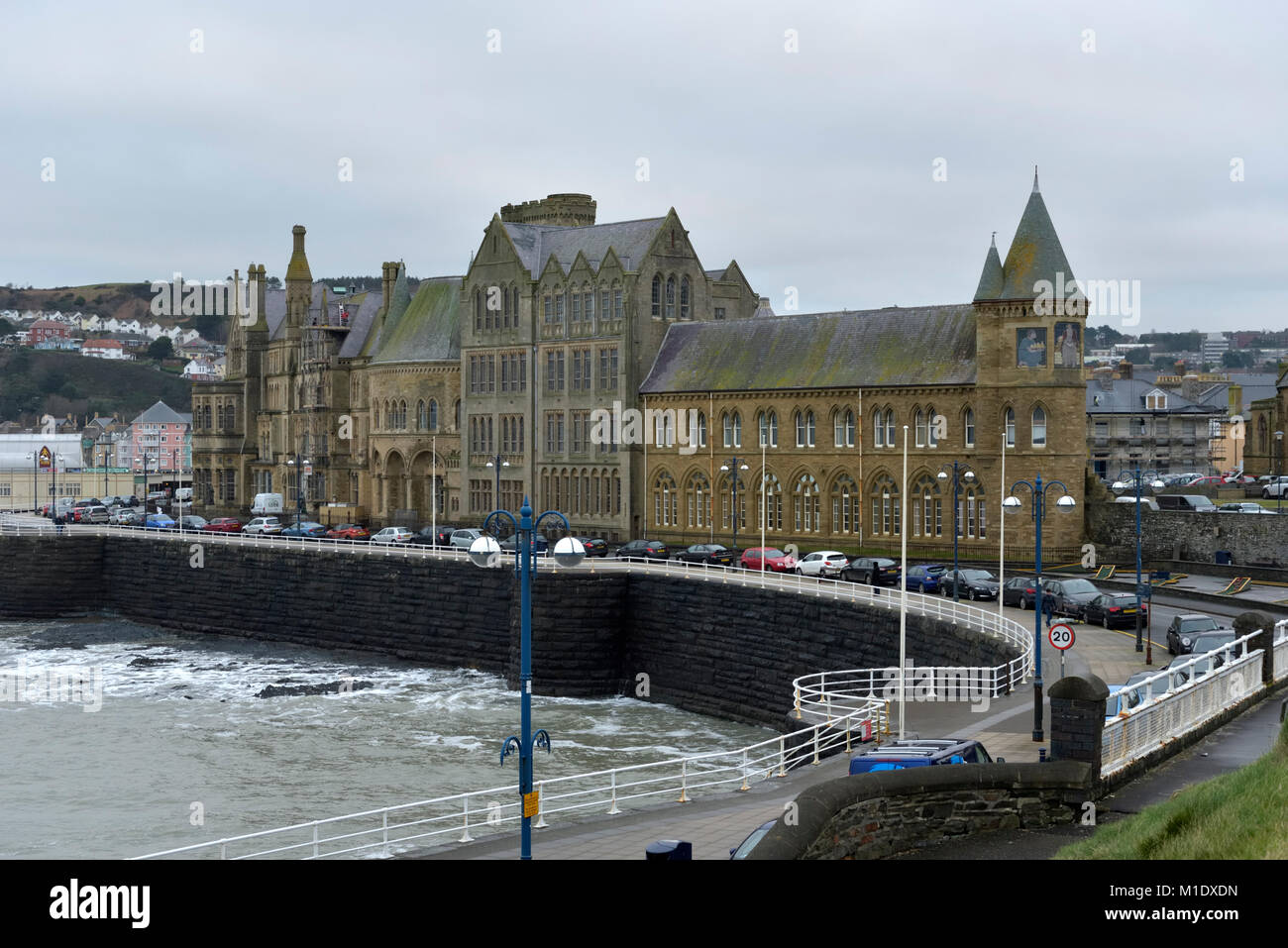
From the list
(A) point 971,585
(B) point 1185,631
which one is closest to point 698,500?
(A) point 971,585

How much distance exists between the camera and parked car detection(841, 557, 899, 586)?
59594mm

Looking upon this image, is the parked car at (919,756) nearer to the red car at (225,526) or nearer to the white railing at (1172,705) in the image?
the white railing at (1172,705)

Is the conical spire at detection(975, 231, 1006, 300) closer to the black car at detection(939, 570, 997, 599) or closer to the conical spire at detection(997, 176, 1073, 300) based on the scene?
the conical spire at detection(997, 176, 1073, 300)

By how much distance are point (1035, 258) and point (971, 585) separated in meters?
17.5

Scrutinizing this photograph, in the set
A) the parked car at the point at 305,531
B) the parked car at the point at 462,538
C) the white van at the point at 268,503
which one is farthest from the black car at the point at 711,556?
the white van at the point at 268,503

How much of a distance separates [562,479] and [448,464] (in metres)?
9.77

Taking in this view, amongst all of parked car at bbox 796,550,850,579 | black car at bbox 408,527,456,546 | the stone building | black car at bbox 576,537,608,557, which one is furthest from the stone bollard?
black car at bbox 408,527,456,546

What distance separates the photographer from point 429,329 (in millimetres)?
95188

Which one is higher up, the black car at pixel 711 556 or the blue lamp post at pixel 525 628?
the blue lamp post at pixel 525 628

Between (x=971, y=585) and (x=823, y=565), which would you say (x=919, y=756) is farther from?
(x=823, y=565)

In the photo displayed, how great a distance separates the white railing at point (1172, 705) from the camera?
24.1m

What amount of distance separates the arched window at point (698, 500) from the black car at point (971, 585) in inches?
954

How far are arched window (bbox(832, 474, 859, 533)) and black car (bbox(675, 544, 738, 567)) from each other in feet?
24.1
